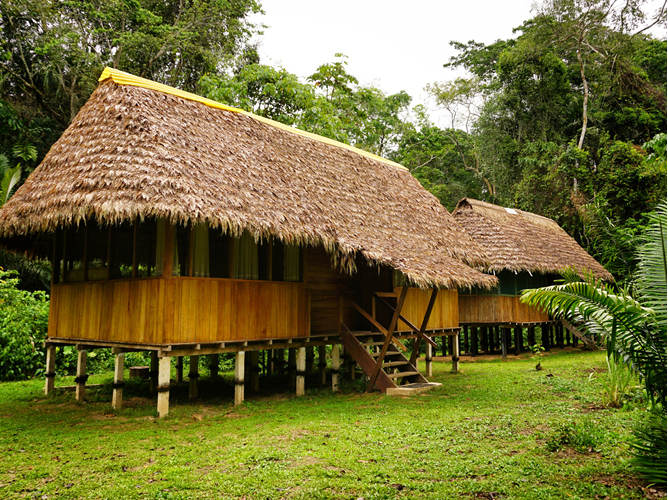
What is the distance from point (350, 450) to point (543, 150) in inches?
866

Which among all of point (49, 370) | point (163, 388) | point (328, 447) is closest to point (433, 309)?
point (163, 388)

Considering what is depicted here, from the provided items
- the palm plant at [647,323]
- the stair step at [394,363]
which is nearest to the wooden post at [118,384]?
the stair step at [394,363]

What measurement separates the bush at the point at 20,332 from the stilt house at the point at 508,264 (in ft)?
36.7

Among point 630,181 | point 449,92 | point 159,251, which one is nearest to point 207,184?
point 159,251

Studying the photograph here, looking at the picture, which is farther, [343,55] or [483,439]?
[343,55]

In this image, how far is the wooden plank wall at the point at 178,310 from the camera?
758cm

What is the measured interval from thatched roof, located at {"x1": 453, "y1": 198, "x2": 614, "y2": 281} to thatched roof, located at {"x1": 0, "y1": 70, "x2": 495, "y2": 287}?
5059 mm

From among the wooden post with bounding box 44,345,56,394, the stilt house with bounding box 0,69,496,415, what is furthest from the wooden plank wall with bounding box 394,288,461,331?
the wooden post with bounding box 44,345,56,394

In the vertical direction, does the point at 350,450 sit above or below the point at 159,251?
below

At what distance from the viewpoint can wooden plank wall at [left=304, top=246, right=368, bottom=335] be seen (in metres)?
10.1

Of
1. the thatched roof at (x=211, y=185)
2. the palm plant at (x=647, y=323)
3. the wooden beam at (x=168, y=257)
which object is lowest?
the palm plant at (x=647, y=323)

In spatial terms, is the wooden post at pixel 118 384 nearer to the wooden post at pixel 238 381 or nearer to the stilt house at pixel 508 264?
the wooden post at pixel 238 381

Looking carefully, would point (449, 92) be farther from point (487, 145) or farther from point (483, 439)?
point (483, 439)

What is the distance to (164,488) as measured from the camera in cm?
450
